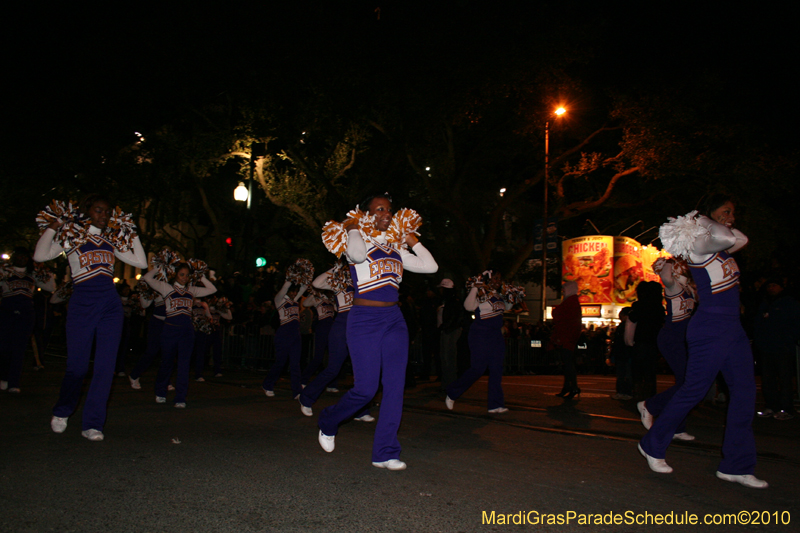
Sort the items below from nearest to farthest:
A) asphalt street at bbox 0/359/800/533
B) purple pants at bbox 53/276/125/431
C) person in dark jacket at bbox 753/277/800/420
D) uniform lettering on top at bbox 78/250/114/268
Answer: asphalt street at bbox 0/359/800/533 < purple pants at bbox 53/276/125/431 < uniform lettering on top at bbox 78/250/114/268 < person in dark jacket at bbox 753/277/800/420

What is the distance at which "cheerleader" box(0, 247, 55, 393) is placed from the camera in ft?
30.3

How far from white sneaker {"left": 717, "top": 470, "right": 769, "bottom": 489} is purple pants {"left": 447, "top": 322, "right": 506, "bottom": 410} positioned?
12.8 feet

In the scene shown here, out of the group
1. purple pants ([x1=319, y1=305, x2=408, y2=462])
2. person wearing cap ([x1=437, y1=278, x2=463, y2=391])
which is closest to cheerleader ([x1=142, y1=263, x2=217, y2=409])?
purple pants ([x1=319, y1=305, x2=408, y2=462])

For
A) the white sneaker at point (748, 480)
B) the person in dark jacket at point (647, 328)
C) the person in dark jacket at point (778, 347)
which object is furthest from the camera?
the person in dark jacket at point (647, 328)

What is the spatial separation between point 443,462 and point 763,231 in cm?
2130

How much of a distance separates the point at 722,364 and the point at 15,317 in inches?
365

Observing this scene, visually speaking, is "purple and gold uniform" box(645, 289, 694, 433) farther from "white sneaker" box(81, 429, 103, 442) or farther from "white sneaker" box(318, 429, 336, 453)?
"white sneaker" box(81, 429, 103, 442)

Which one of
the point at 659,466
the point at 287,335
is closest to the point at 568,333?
the point at 287,335

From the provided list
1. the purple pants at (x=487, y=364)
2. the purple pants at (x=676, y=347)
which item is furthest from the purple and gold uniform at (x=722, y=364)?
the purple pants at (x=487, y=364)

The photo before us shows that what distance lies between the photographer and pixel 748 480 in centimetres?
456

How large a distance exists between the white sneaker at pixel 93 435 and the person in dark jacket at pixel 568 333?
7.25m

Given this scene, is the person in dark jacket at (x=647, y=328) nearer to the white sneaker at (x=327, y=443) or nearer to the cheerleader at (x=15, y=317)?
the white sneaker at (x=327, y=443)

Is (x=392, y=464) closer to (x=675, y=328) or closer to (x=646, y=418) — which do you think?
(x=646, y=418)

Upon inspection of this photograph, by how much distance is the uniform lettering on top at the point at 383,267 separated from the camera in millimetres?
5055
